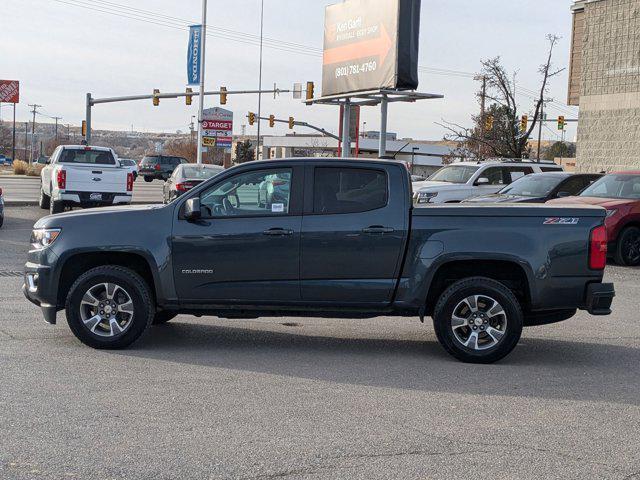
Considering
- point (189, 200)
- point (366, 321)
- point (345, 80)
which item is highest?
point (345, 80)

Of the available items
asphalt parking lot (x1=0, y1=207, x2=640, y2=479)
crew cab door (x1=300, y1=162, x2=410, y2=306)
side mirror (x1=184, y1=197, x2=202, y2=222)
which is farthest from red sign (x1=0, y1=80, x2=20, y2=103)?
crew cab door (x1=300, y1=162, x2=410, y2=306)

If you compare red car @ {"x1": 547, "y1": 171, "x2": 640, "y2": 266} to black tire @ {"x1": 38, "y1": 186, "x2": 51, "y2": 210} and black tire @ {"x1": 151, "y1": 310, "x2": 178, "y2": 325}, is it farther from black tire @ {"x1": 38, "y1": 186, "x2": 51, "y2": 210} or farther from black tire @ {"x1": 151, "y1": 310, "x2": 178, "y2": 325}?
black tire @ {"x1": 38, "y1": 186, "x2": 51, "y2": 210}

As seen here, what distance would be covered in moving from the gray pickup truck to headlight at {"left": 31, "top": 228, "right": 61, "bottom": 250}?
2 centimetres

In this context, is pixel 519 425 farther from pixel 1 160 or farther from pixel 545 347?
pixel 1 160

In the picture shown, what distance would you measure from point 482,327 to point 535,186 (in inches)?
462

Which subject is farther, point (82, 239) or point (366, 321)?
point (366, 321)

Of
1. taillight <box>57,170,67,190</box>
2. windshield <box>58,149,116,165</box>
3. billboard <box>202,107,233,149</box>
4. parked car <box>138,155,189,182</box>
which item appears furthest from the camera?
parked car <box>138,155,189,182</box>

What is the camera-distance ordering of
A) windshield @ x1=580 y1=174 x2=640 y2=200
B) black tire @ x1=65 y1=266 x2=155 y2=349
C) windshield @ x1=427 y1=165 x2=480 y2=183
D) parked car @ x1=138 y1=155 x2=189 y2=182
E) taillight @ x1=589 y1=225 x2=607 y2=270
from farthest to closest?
parked car @ x1=138 y1=155 x2=189 y2=182, windshield @ x1=427 y1=165 x2=480 y2=183, windshield @ x1=580 y1=174 x2=640 y2=200, black tire @ x1=65 y1=266 x2=155 y2=349, taillight @ x1=589 y1=225 x2=607 y2=270

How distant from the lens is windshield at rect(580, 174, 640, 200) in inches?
679

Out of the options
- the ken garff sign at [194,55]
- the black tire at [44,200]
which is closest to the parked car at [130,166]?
the black tire at [44,200]

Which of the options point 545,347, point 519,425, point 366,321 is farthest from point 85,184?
point 519,425

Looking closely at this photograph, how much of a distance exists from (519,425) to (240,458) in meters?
2.06

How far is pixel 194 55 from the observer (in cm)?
4088

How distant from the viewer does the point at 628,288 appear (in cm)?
1379
